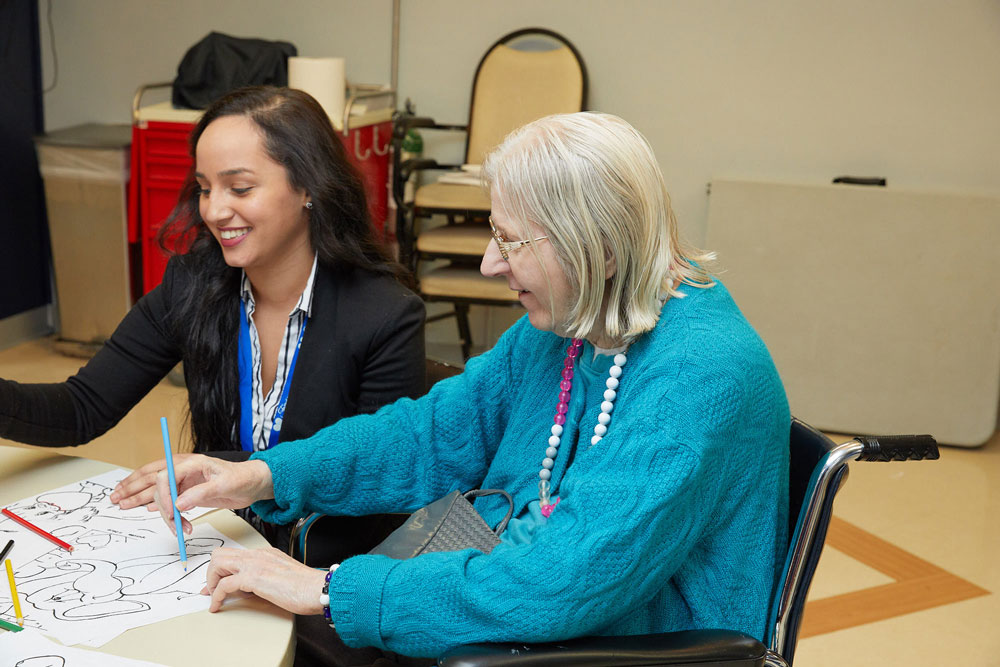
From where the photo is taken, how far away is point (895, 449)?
1111 mm

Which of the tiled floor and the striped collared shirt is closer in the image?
the striped collared shirt

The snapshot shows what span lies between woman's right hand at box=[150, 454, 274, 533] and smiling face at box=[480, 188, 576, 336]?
425 millimetres

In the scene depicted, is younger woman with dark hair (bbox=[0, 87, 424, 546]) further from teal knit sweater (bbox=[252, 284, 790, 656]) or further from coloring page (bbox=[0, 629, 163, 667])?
coloring page (bbox=[0, 629, 163, 667])

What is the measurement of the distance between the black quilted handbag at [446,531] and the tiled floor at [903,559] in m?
1.35

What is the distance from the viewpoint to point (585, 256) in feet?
3.79

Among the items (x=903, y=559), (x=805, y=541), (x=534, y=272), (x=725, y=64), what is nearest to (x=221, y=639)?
(x=534, y=272)

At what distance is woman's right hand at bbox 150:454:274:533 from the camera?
1.27m

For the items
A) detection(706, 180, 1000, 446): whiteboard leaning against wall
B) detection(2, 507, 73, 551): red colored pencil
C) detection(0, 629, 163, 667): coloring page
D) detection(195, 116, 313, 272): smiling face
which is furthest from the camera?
detection(706, 180, 1000, 446): whiteboard leaning against wall

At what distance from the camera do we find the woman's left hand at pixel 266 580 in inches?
42.6

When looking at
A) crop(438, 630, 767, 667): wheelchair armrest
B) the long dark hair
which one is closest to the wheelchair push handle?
crop(438, 630, 767, 667): wheelchair armrest

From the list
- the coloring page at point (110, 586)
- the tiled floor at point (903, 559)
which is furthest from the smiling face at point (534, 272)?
the tiled floor at point (903, 559)

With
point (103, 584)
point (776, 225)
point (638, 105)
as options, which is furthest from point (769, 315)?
point (103, 584)

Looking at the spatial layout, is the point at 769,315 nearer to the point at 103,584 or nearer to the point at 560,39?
the point at 560,39

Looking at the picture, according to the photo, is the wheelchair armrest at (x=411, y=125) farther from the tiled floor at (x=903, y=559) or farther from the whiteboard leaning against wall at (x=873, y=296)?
the tiled floor at (x=903, y=559)
